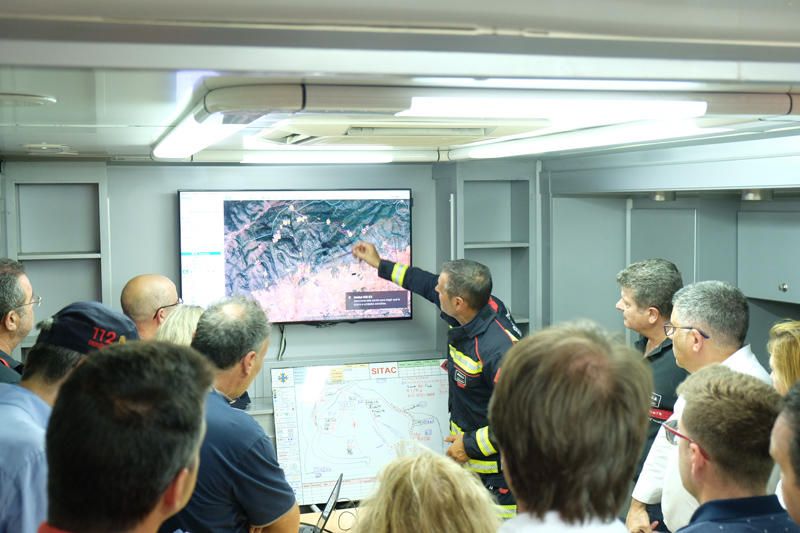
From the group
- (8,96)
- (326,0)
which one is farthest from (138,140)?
(326,0)

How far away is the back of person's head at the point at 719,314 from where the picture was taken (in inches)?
117

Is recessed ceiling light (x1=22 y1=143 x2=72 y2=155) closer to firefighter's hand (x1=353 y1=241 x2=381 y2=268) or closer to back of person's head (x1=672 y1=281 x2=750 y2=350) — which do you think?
firefighter's hand (x1=353 y1=241 x2=381 y2=268)

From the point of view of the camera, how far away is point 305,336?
4.97 metres

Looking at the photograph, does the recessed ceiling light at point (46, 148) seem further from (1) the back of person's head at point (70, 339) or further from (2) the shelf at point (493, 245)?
(2) the shelf at point (493, 245)

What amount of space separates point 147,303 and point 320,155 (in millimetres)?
1280

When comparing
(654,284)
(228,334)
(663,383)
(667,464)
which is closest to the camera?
(228,334)

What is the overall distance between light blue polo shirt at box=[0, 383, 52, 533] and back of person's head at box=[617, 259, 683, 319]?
7.78ft

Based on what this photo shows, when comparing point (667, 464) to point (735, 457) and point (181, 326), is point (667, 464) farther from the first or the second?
point (181, 326)

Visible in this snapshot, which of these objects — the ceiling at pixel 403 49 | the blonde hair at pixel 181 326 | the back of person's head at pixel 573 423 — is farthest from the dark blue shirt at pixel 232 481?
the back of person's head at pixel 573 423

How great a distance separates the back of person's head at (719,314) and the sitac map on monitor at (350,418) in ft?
7.06

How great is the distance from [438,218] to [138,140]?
83.9 inches

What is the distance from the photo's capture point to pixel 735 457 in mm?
1805

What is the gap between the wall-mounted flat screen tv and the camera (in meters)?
4.66

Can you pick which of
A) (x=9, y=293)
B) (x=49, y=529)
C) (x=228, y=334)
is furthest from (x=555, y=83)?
(x=9, y=293)
